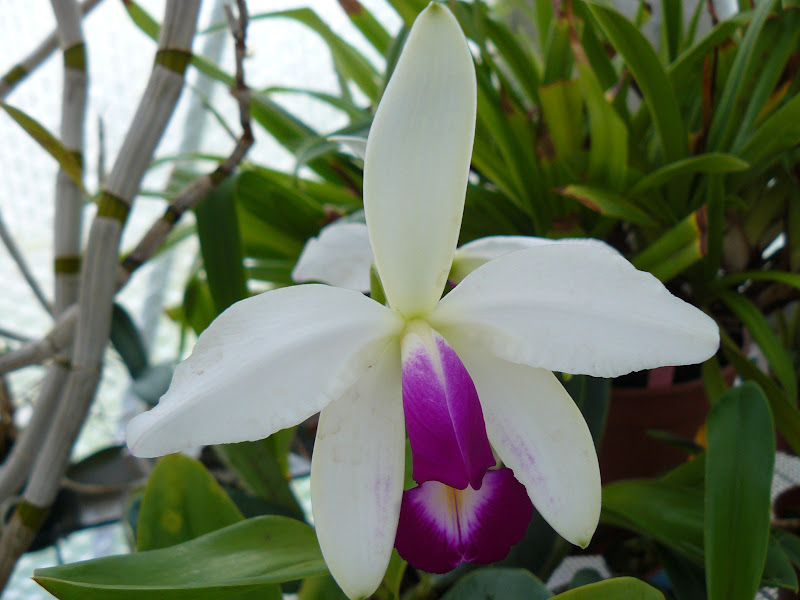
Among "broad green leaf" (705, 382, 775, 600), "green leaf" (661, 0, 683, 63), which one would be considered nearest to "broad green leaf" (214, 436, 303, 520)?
"broad green leaf" (705, 382, 775, 600)

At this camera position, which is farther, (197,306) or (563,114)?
(197,306)

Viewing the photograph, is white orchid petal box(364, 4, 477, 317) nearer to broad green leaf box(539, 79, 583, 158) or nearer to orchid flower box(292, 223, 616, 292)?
orchid flower box(292, 223, 616, 292)

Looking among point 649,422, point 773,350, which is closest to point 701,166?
point 773,350

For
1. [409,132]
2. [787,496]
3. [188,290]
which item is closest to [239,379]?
[409,132]

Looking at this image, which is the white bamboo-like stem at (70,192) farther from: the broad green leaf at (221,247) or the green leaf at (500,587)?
the green leaf at (500,587)

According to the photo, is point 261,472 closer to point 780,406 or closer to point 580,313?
point 580,313

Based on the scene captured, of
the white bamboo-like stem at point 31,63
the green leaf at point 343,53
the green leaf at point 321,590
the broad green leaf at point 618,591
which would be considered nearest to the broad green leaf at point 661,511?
the broad green leaf at point 618,591
